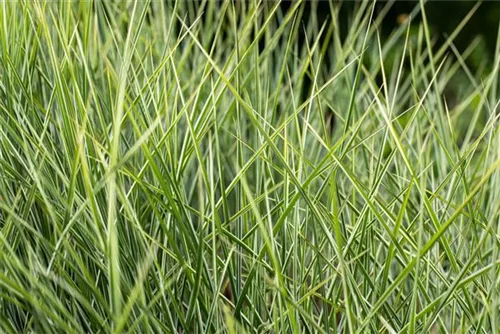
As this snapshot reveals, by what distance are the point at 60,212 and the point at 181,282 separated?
169 millimetres

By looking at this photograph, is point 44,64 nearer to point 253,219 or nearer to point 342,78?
point 253,219

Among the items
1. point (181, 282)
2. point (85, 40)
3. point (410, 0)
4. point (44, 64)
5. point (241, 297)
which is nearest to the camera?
point (241, 297)

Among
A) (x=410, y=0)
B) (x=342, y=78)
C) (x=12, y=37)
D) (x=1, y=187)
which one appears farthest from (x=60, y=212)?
(x=410, y=0)

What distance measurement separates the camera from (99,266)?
828 millimetres

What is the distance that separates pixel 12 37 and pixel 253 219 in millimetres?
422

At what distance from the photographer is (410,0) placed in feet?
9.16

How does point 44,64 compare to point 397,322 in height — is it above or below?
below

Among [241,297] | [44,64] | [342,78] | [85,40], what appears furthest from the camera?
[342,78]

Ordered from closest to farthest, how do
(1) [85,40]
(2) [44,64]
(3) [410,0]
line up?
(1) [85,40]
(2) [44,64]
(3) [410,0]

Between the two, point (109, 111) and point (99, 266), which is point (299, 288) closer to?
point (99, 266)

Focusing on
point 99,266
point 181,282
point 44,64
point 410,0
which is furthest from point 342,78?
point 410,0

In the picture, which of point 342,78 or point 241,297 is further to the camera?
point 342,78

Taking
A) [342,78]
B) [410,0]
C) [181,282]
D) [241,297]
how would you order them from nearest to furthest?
1. [241,297]
2. [181,282]
3. [342,78]
4. [410,0]

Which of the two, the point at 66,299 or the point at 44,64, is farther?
the point at 44,64
